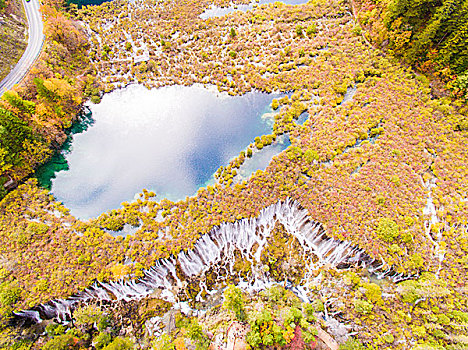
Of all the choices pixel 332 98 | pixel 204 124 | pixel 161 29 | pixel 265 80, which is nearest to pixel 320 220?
pixel 332 98

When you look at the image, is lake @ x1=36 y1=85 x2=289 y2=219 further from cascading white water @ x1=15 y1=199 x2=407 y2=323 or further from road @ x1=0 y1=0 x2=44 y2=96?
road @ x1=0 y1=0 x2=44 y2=96

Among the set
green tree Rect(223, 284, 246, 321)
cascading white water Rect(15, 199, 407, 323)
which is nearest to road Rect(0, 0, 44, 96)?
cascading white water Rect(15, 199, 407, 323)

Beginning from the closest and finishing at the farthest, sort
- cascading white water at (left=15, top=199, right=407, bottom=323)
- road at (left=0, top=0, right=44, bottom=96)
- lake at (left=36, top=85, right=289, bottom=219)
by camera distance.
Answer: cascading white water at (left=15, top=199, right=407, bottom=323) < lake at (left=36, top=85, right=289, bottom=219) < road at (left=0, top=0, right=44, bottom=96)

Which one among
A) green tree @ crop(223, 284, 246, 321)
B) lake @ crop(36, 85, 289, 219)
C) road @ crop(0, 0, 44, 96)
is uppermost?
road @ crop(0, 0, 44, 96)

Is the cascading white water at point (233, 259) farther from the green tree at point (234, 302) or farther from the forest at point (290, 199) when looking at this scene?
the green tree at point (234, 302)

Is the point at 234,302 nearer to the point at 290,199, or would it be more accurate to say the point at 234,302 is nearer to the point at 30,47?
the point at 290,199

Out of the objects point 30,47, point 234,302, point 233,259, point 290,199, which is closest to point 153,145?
point 233,259

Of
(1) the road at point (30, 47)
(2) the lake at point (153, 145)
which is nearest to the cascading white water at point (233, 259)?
(2) the lake at point (153, 145)
